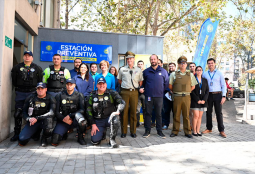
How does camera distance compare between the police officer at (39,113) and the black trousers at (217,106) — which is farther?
the black trousers at (217,106)

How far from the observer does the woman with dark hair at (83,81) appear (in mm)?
6973

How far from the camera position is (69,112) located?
600 centimetres

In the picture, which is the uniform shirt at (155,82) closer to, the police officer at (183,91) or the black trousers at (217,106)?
the police officer at (183,91)

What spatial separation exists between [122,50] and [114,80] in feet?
12.8

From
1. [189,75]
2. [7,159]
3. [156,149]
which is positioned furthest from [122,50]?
[7,159]

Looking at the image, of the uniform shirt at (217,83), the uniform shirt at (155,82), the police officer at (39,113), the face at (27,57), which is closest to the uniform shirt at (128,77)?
the uniform shirt at (155,82)

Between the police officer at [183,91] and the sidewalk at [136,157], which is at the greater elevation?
the police officer at [183,91]

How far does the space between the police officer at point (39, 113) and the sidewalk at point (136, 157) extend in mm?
287

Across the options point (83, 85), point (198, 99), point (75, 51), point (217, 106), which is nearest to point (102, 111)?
point (83, 85)

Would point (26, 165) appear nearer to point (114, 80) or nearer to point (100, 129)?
point (100, 129)

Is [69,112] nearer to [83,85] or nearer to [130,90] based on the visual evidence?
[83,85]

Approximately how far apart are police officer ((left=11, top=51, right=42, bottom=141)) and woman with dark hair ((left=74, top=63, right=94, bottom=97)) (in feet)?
3.70

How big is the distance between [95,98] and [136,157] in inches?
70.4

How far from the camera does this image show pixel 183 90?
7062mm
